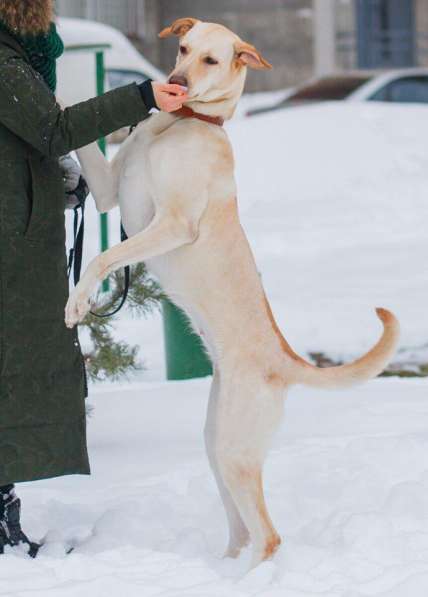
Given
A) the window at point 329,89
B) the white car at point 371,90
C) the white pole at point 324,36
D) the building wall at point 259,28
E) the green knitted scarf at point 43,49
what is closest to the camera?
the green knitted scarf at point 43,49

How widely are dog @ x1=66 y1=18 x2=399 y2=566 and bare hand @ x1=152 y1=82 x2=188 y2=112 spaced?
9cm

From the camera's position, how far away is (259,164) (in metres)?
11.7

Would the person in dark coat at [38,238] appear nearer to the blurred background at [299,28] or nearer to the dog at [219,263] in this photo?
the dog at [219,263]

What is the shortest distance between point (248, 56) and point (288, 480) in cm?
160

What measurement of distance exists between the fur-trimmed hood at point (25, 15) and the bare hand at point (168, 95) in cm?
37

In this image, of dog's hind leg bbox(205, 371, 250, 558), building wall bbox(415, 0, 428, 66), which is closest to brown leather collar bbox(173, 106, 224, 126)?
dog's hind leg bbox(205, 371, 250, 558)

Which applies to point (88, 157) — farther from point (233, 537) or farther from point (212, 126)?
point (233, 537)

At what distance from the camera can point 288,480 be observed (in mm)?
4348

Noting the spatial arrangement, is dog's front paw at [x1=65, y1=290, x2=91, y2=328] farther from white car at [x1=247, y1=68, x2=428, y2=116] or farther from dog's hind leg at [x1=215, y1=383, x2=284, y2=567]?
white car at [x1=247, y1=68, x2=428, y2=116]

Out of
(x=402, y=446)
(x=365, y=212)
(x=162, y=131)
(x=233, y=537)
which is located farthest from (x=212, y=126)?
(x=365, y=212)

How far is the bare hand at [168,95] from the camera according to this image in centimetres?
331

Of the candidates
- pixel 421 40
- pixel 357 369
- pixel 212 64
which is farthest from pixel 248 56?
pixel 421 40

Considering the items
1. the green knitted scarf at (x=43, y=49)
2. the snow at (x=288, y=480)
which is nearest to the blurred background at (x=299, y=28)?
the snow at (x=288, y=480)

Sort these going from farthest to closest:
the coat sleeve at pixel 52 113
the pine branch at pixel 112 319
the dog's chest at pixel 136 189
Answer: the pine branch at pixel 112 319 → the dog's chest at pixel 136 189 → the coat sleeve at pixel 52 113
